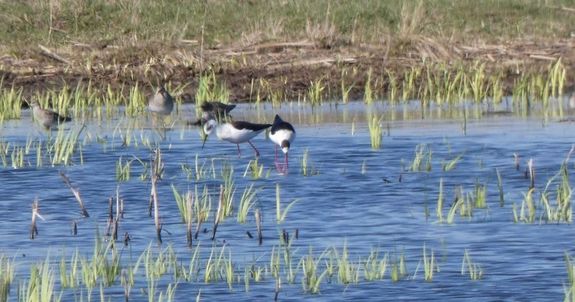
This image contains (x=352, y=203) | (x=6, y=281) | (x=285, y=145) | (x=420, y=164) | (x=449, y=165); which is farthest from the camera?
(x=285, y=145)

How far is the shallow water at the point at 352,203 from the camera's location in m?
9.22

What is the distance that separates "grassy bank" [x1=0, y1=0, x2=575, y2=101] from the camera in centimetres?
2511

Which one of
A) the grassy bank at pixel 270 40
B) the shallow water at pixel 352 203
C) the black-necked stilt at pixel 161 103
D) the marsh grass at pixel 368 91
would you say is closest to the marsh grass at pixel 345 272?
the shallow water at pixel 352 203

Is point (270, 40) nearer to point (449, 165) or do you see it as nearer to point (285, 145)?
point (285, 145)

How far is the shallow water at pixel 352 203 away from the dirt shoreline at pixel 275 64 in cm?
367

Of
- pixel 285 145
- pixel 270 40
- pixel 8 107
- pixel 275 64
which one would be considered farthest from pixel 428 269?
pixel 270 40

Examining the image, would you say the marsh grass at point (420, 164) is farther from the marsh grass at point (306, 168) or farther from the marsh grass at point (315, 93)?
the marsh grass at point (315, 93)

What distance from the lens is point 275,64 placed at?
A: 25500 millimetres

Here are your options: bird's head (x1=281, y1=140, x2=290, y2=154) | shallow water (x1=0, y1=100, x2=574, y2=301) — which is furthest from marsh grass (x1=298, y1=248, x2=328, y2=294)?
bird's head (x1=281, y1=140, x2=290, y2=154)

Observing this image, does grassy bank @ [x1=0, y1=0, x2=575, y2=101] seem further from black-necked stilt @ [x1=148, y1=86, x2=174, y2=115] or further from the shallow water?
the shallow water

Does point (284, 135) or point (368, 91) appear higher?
point (368, 91)

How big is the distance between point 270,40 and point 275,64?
156 centimetres

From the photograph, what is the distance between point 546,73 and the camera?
2477 cm

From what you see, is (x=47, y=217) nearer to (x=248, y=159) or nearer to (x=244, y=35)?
(x=248, y=159)
